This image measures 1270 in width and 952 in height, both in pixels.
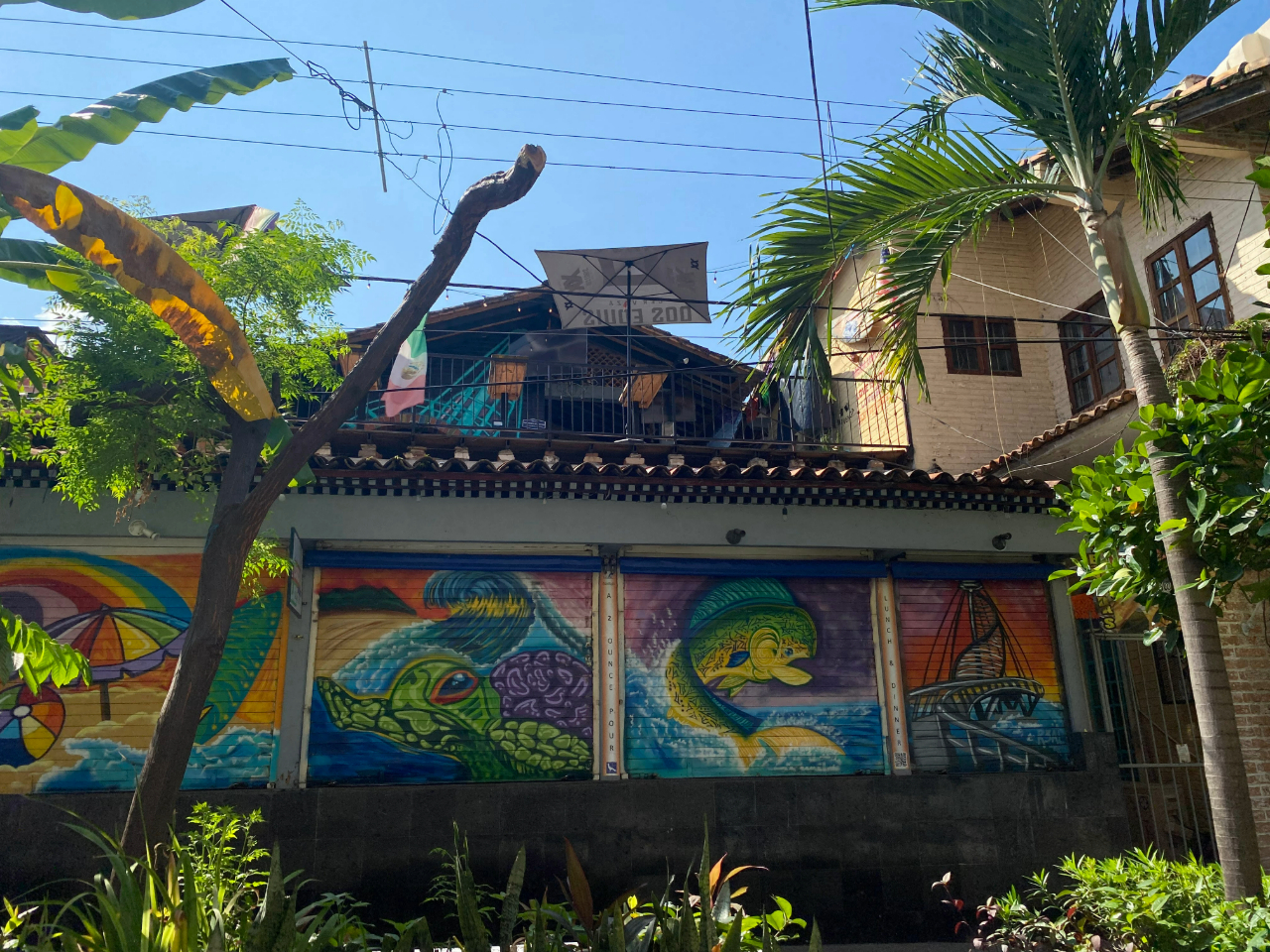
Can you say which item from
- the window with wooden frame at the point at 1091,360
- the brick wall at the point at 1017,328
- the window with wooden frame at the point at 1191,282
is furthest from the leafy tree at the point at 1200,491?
the window with wooden frame at the point at 1091,360

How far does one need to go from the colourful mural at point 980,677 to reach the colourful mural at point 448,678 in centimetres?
376

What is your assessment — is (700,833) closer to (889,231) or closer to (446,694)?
(446,694)

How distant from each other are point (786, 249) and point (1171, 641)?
3.80 m

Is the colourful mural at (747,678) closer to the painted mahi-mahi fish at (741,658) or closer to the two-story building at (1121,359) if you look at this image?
the painted mahi-mahi fish at (741,658)

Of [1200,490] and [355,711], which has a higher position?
[1200,490]

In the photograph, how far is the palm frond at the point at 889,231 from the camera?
273 inches

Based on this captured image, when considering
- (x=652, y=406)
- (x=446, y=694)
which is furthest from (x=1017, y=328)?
(x=446, y=694)

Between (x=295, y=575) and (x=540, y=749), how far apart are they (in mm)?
3050

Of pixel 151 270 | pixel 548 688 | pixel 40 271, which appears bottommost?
pixel 548 688

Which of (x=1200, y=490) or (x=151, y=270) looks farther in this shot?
(x=151, y=270)

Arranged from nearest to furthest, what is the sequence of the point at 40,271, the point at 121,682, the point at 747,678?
the point at 40,271
the point at 121,682
the point at 747,678

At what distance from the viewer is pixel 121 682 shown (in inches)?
375

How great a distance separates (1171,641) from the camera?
602cm

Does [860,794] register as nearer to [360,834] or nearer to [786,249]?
[360,834]
